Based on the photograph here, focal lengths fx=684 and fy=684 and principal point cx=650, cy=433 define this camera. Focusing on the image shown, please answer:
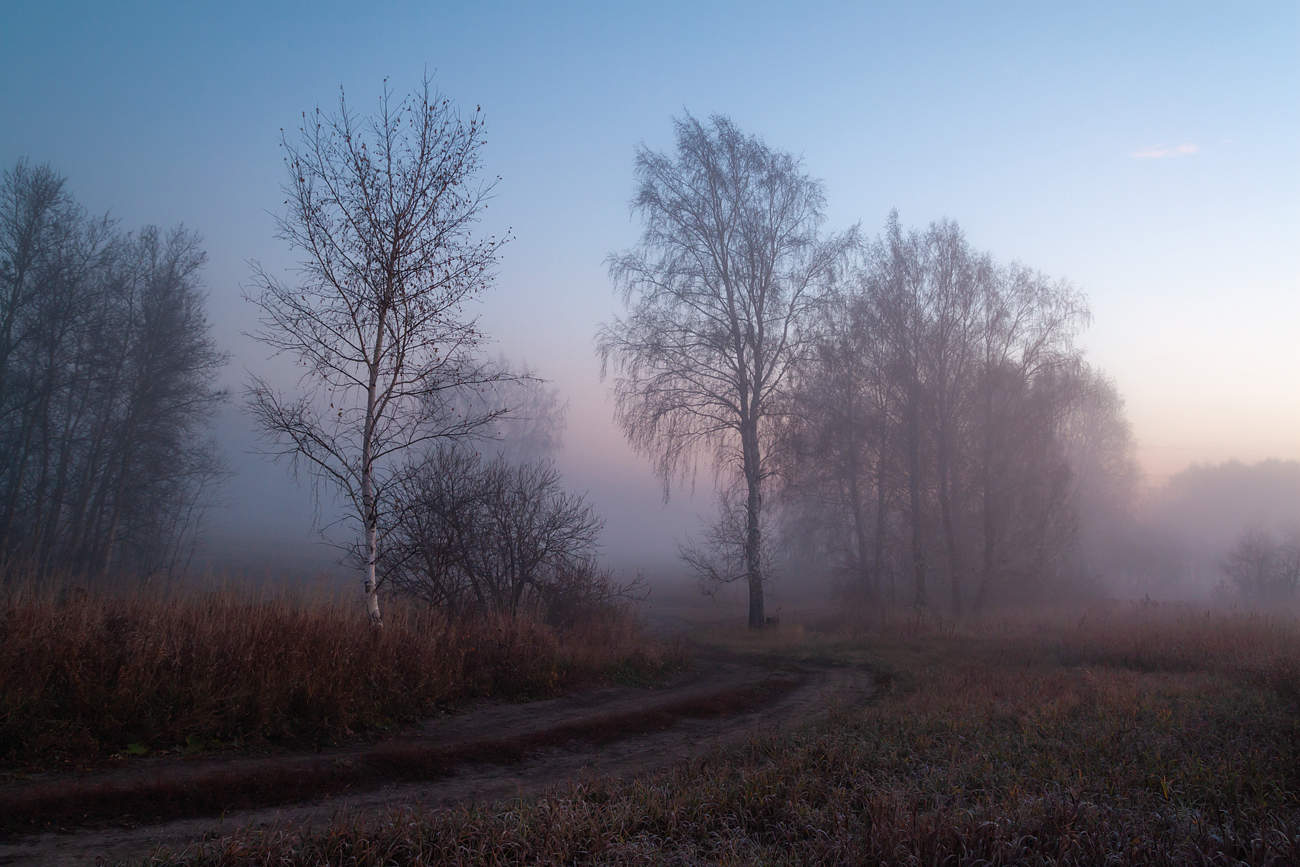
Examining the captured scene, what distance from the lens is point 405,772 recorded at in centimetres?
664

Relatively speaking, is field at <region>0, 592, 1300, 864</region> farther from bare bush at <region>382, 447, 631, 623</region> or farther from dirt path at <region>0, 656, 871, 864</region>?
bare bush at <region>382, 447, 631, 623</region>

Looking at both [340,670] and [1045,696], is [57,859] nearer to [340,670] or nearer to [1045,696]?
[340,670]

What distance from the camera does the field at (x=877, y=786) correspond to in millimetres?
4113

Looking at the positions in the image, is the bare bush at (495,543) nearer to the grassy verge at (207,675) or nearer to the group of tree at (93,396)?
the grassy verge at (207,675)

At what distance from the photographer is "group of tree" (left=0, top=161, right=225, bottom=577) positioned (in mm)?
21219

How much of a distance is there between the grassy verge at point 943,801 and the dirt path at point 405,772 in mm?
903

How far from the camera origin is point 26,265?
833 inches

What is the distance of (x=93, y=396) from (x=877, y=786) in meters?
27.9

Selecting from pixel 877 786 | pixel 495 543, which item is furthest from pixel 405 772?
pixel 495 543

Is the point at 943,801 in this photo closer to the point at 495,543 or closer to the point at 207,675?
the point at 207,675

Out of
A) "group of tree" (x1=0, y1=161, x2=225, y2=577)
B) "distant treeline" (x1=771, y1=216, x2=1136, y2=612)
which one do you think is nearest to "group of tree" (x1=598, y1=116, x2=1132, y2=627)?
"distant treeline" (x1=771, y1=216, x2=1136, y2=612)

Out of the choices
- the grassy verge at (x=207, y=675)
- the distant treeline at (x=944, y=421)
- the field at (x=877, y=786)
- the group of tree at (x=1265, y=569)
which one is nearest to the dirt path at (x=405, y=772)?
the field at (x=877, y=786)

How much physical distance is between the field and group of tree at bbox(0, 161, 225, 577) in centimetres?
1785

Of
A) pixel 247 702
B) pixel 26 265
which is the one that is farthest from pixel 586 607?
pixel 26 265
